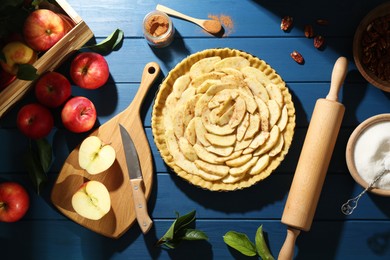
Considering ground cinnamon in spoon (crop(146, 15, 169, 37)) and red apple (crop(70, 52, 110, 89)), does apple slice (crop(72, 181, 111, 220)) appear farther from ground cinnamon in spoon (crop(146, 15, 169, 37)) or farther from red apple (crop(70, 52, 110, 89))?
ground cinnamon in spoon (crop(146, 15, 169, 37))

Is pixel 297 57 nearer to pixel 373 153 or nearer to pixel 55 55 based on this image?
pixel 373 153

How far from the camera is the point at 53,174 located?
149 centimetres

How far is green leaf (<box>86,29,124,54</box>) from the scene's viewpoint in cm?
146

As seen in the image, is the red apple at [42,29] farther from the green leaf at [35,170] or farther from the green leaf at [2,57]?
the green leaf at [35,170]

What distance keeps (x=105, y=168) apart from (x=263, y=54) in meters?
0.56

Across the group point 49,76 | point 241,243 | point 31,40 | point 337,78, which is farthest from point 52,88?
point 337,78

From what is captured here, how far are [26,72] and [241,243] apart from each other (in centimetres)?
74

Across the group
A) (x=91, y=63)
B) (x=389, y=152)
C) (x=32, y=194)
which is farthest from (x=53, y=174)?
(x=389, y=152)

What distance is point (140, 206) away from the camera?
144 cm

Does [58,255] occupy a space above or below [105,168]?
below

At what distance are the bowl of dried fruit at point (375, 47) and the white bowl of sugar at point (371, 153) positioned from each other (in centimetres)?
11

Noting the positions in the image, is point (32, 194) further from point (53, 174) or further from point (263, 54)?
point (263, 54)

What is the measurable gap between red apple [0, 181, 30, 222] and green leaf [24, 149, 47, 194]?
0.05 metres

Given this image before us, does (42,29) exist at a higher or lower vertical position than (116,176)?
higher
